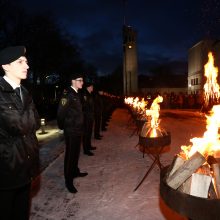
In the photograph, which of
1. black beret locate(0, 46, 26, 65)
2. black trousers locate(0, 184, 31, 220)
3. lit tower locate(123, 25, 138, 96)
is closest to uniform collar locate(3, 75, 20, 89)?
black beret locate(0, 46, 26, 65)

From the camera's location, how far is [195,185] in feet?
10.6

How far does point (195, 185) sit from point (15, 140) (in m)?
1.93

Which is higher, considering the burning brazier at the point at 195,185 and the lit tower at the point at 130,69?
the lit tower at the point at 130,69

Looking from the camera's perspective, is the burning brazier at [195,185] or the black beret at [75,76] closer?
the burning brazier at [195,185]

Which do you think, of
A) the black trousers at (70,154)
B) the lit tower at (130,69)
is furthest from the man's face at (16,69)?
the lit tower at (130,69)

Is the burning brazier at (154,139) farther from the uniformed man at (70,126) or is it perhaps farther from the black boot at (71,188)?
the uniformed man at (70,126)

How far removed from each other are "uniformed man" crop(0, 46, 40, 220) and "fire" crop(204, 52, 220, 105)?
85.1ft

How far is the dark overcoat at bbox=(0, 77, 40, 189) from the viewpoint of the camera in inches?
120

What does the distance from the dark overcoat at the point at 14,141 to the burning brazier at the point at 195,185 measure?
1.57m

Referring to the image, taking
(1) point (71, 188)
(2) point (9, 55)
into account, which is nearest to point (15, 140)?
(2) point (9, 55)

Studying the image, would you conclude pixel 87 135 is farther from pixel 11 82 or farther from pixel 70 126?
pixel 11 82

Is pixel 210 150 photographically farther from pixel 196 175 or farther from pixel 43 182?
pixel 43 182

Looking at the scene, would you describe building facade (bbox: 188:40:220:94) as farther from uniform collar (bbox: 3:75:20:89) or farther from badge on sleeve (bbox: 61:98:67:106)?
uniform collar (bbox: 3:75:20:89)

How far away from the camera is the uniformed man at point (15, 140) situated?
3.06 meters
